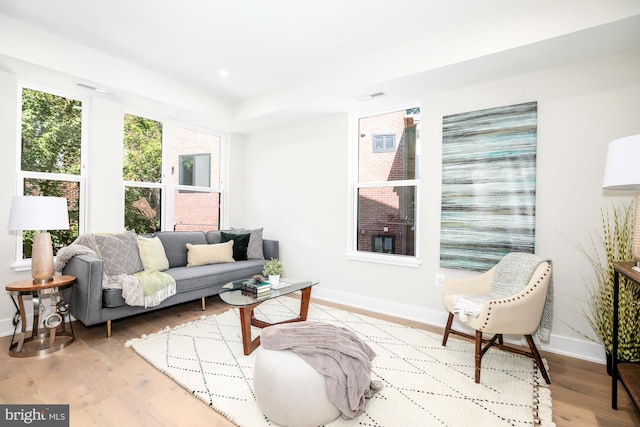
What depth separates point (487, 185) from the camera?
9.71 ft

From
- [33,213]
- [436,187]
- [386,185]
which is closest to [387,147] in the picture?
[386,185]

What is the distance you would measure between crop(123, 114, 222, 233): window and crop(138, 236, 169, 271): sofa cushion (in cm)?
69

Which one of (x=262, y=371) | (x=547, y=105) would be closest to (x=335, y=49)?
(x=547, y=105)

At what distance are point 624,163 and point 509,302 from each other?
104 cm

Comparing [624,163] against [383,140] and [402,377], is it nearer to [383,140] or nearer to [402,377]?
[402,377]

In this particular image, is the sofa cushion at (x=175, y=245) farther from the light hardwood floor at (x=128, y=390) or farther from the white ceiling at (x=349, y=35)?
the white ceiling at (x=349, y=35)

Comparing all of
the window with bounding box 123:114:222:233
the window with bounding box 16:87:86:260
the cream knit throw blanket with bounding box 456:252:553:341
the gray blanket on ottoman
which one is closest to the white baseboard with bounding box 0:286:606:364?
the cream knit throw blanket with bounding box 456:252:553:341

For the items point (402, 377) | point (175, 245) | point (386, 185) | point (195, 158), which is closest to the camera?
point (402, 377)

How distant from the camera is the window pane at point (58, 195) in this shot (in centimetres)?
315

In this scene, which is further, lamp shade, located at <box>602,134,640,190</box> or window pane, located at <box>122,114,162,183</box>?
window pane, located at <box>122,114,162,183</box>

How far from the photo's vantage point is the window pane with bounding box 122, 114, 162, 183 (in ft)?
12.9

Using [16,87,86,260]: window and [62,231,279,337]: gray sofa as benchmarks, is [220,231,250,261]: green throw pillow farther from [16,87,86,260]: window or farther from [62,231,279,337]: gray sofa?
[16,87,86,260]: window

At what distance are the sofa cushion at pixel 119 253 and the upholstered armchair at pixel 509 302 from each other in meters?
3.05

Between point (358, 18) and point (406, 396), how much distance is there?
2.82 metres
